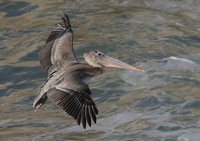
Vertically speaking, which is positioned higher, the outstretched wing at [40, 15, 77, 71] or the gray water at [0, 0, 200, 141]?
the outstretched wing at [40, 15, 77, 71]

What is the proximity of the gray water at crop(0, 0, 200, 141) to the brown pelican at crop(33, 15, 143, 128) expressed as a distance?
197 centimetres

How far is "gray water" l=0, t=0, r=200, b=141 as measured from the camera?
616 inches

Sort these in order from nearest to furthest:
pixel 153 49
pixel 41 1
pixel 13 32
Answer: pixel 153 49
pixel 13 32
pixel 41 1

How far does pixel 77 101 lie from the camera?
11.7m

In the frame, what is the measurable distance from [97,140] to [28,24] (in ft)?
22.8

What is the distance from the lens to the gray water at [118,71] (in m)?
15.7

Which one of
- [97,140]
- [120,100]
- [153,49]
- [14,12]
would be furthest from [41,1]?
[97,140]

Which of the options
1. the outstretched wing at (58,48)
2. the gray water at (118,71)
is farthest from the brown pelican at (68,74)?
the gray water at (118,71)

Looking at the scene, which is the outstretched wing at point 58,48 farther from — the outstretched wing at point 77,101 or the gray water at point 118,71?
the gray water at point 118,71

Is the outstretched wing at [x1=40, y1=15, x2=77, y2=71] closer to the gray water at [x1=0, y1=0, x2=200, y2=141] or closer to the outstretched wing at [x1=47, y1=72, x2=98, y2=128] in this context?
the outstretched wing at [x1=47, y1=72, x2=98, y2=128]

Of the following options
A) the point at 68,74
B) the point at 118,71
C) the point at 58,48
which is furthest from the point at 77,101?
the point at 118,71

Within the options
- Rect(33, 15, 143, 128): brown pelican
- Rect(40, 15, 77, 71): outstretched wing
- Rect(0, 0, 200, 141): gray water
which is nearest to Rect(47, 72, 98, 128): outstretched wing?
Rect(33, 15, 143, 128): brown pelican

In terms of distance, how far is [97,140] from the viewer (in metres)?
14.9

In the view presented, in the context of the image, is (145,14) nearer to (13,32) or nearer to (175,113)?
(13,32)
